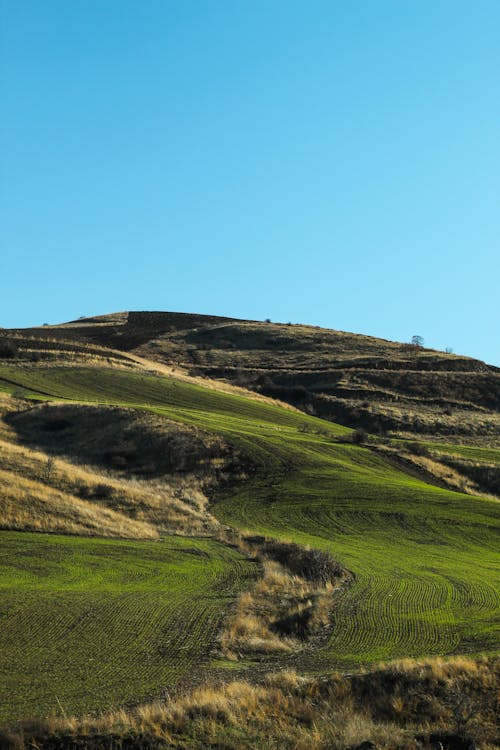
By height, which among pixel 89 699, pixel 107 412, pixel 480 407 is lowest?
pixel 89 699

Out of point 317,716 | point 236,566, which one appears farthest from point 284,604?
point 317,716

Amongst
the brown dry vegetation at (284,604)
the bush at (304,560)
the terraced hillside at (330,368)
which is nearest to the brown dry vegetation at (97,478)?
the bush at (304,560)

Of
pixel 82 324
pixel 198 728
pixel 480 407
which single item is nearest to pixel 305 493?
pixel 198 728

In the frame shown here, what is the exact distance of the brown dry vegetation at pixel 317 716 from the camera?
13.1m

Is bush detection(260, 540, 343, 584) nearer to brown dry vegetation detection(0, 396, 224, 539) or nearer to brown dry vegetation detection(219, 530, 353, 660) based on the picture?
brown dry vegetation detection(219, 530, 353, 660)

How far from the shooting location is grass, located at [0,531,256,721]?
15.8 metres

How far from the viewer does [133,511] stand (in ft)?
128

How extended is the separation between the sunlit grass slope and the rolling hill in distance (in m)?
0.13

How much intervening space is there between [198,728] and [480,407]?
78.9m

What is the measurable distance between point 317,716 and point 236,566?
15.2 metres

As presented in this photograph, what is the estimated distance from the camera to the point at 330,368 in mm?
98938

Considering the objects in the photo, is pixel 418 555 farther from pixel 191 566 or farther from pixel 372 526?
pixel 191 566

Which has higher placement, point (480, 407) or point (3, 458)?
point (480, 407)

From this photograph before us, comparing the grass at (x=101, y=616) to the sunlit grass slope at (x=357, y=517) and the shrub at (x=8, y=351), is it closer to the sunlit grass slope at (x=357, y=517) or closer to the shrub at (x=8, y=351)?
the sunlit grass slope at (x=357, y=517)
